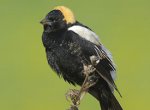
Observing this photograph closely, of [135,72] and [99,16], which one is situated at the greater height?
[99,16]

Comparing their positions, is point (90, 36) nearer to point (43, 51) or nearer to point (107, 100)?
point (107, 100)

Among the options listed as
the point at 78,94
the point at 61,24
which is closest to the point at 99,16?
the point at 61,24

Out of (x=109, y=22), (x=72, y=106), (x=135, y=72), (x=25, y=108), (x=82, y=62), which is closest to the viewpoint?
(x=72, y=106)

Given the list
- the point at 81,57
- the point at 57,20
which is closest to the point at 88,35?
the point at 81,57

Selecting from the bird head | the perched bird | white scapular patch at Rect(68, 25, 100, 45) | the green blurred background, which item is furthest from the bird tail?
the green blurred background

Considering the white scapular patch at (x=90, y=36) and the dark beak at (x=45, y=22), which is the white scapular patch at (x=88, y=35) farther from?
the dark beak at (x=45, y=22)

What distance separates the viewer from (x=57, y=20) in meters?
6.10

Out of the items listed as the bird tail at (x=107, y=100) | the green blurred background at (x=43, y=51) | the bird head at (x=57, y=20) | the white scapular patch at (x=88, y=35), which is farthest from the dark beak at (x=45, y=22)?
the green blurred background at (x=43, y=51)

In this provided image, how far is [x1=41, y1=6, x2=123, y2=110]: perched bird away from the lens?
5801 mm

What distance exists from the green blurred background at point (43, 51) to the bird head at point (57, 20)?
1.43 meters

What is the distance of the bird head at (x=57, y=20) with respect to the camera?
19.9 feet

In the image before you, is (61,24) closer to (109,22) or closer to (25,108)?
(25,108)

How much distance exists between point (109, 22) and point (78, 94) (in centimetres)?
526

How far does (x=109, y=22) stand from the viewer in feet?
31.4
